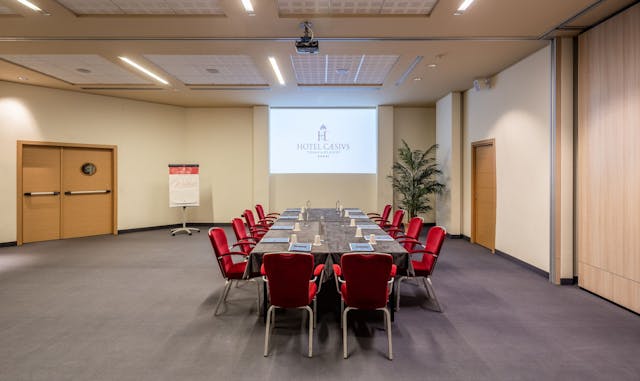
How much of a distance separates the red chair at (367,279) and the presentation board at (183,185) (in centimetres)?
699

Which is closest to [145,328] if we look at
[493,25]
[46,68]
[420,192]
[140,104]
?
[493,25]

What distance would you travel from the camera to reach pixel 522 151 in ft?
18.2

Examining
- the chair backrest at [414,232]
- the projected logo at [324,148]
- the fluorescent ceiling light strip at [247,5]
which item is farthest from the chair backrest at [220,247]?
the projected logo at [324,148]

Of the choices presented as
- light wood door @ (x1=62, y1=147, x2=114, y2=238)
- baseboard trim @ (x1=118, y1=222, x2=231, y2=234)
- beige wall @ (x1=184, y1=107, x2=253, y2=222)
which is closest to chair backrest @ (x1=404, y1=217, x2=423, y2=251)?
beige wall @ (x1=184, y1=107, x2=253, y2=222)

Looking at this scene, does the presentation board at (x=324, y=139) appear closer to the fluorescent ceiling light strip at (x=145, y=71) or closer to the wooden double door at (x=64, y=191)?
the fluorescent ceiling light strip at (x=145, y=71)

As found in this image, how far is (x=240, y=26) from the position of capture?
437 cm

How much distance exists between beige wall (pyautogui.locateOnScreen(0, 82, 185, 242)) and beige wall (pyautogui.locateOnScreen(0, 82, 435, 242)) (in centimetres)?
2

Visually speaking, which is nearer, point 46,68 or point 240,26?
point 240,26

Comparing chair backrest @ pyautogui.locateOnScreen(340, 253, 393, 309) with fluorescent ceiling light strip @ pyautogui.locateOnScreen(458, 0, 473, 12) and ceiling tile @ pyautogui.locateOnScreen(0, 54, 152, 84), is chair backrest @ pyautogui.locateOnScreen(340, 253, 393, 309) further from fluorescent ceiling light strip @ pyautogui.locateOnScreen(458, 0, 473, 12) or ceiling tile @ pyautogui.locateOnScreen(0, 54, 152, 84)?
ceiling tile @ pyautogui.locateOnScreen(0, 54, 152, 84)

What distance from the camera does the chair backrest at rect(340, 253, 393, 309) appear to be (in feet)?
8.66

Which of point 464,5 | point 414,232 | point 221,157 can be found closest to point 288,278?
point 414,232

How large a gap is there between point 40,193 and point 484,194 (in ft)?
30.3

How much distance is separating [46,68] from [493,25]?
7.23 meters

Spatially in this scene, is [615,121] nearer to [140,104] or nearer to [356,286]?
[356,286]
